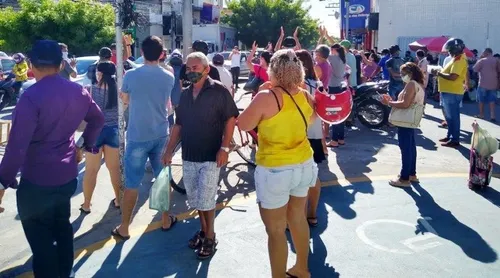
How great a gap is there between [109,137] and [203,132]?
1490 millimetres

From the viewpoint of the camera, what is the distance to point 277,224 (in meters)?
3.37

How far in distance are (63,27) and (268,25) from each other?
21.2 meters

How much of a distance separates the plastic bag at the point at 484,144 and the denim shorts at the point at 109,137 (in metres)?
4.24

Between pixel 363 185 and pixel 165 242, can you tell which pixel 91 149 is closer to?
pixel 165 242

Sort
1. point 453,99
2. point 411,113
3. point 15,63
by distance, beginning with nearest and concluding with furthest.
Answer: point 411,113
point 453,99
point 15,63

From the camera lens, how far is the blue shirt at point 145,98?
4.25 metres

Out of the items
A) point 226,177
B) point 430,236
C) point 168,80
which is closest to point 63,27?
point 226,177

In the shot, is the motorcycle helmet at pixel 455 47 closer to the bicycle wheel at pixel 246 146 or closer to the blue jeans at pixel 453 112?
the blue jeans at pixel 453 112

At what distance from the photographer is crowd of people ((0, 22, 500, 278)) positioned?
9.86ft

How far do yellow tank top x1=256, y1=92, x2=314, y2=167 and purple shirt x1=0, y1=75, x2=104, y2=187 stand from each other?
1.25 metres

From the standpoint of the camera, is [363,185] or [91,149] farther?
[363,185]

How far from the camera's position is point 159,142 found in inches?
176

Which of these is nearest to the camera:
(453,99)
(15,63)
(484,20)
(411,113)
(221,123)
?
(221,123)

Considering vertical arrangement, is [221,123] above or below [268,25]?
below
